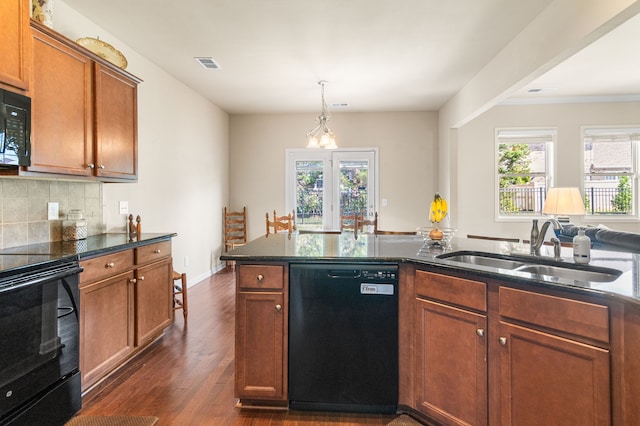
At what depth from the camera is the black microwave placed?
5.62ft

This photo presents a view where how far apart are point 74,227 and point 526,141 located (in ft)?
19.8

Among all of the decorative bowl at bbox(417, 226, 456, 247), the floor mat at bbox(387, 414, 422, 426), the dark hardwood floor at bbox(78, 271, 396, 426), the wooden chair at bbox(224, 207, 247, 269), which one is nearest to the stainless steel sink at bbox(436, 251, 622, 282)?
the decorative bowl at bbox(417, 226, 456, 247)

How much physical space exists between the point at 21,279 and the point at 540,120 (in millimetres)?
6376

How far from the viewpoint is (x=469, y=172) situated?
567 cm

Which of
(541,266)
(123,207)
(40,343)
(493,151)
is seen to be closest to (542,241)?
(541,266)

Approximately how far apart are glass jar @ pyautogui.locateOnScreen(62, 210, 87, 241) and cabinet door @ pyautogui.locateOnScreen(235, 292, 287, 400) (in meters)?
1.44

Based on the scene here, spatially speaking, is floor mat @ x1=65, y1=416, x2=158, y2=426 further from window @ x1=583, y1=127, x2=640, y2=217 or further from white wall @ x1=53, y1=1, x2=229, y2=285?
window @ x1=583, y1=127, x2=640, y2=217

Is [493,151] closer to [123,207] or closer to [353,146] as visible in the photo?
[353,146]

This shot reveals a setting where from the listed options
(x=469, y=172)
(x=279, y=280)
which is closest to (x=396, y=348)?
(x=279, y=280)

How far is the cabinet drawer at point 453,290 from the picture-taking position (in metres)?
1.61

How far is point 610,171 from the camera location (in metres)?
5.45

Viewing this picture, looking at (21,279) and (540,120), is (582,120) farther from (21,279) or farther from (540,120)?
(21,279)

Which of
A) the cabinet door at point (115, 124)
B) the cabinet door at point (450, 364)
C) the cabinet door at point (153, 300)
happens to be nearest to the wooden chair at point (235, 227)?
the cabinet door at point (153, 300)

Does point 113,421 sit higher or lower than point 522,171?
lower
